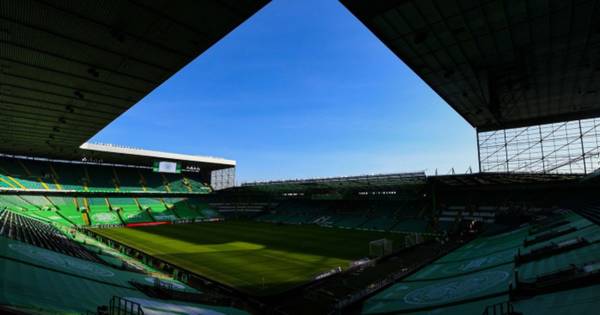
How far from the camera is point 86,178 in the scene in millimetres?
48125

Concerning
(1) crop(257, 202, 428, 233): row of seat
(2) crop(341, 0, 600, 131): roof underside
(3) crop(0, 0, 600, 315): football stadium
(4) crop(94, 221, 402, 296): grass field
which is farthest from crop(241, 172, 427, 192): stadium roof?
(2) crop(341, 0, 600, 131): roof underside

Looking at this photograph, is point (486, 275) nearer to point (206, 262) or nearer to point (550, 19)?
point (550, 19)

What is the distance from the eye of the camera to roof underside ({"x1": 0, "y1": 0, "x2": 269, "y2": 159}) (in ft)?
24.1

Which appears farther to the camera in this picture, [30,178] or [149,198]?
[149,198]

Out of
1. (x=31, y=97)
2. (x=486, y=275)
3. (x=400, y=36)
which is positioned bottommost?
(x=486, y=275)

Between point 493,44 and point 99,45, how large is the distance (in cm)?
1309

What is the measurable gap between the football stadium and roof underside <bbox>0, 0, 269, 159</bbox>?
0.18 feet

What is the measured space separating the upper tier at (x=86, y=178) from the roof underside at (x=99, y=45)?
36.8m

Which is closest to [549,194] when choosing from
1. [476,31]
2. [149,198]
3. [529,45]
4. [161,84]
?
[529,45]

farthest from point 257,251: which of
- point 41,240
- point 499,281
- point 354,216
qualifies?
point 354,216

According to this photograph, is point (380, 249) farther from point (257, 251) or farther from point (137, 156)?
point (137, 156)

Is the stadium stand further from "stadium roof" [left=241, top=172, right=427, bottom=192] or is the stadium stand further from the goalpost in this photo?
"stadium roof" [left=241, top=172, right=427, bottom=192]

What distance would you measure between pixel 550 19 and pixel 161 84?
1348 centimetres

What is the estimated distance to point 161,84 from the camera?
11.8 metres
